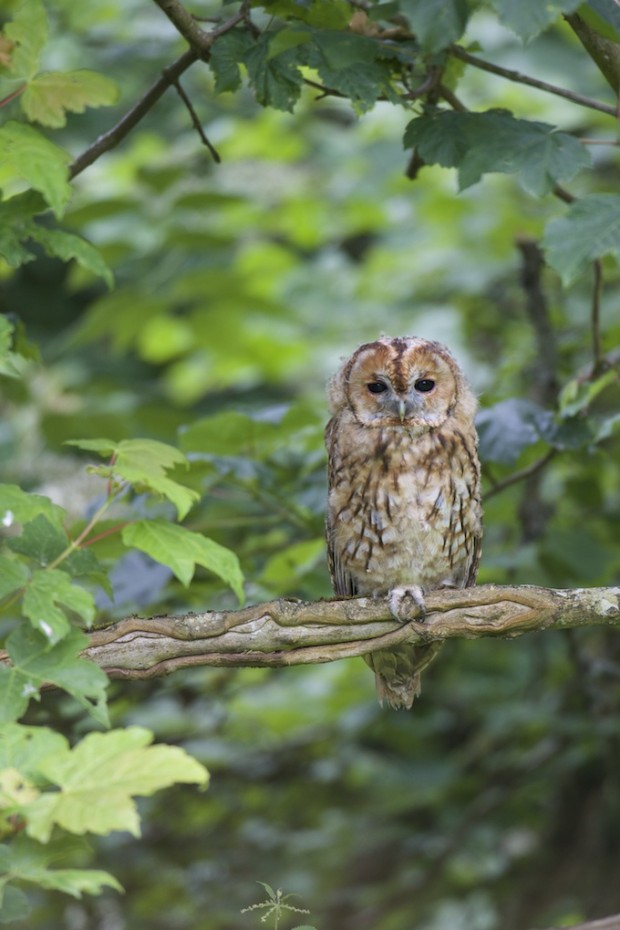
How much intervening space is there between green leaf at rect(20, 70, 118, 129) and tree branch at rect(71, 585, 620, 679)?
93 cm

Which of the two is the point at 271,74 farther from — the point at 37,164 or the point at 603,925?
the point at 603,925

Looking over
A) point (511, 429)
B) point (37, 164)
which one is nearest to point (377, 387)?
point (511, 429)

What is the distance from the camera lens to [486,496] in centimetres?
309

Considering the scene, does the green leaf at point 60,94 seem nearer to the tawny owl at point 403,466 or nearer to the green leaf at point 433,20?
the green leaf at point 433,20

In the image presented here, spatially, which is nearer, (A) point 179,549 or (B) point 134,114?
(A) point 179,549

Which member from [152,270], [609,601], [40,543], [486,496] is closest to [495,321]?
[152,270]

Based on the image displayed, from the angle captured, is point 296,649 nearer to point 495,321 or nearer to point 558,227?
point 558,227

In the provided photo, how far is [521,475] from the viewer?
3.05 metres

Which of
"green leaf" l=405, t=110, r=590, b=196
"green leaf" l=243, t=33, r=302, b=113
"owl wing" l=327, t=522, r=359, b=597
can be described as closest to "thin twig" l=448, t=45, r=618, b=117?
"green leaf" l=405, t=110, r=590, b=196

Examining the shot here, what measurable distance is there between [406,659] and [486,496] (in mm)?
468

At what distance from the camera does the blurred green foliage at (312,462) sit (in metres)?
3.17

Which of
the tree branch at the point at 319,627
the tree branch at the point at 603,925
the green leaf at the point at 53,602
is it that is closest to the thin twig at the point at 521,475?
the tree branch at the point at 319,627

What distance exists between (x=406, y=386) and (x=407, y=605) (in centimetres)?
70

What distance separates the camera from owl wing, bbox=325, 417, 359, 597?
2971mm
